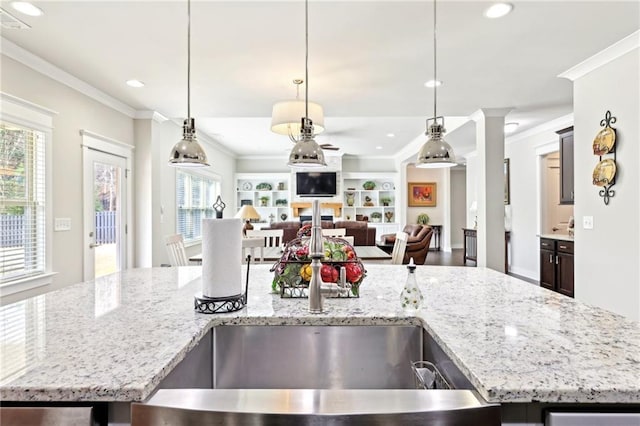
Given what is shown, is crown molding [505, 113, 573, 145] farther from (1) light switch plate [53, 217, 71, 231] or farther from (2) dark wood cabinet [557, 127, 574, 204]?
(1) light switch plate [53, 217, 71, 231]

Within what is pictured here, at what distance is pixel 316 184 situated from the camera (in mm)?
9398

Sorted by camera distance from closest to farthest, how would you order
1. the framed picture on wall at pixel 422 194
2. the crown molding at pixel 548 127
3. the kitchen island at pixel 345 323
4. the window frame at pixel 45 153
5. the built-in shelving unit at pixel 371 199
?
the kitchen island at pixel 345 323 < the window frame at pixel 45 153 < the crown molding at pixel 548 127 < the built-in shelving unit at pixel 371 199 < the framed picture on wall at pixel 422 194

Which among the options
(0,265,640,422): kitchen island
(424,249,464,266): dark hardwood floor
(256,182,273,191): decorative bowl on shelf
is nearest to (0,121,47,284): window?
(0,265,640,422): kitchen island

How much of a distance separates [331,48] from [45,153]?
2622 mm

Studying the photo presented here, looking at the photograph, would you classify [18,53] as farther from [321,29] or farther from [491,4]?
[491,4]

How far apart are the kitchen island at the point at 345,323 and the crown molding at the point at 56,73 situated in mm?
2295

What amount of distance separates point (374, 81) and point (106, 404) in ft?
11.0

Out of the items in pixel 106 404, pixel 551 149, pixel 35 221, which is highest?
pixel 551 149

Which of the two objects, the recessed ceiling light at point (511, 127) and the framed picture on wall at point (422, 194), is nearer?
the recessed ceiling light at point (511, 127)

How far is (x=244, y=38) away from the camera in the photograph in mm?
2598

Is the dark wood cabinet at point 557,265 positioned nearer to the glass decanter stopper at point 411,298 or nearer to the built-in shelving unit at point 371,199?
the glass decanter stopper at point 411,298

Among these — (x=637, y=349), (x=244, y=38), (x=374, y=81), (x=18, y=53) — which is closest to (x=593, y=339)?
(x=637, y=349)

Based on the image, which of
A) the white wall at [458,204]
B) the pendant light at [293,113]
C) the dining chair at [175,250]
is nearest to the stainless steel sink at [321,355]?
the pendant light at [293,113]

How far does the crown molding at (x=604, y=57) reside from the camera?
106 inches
